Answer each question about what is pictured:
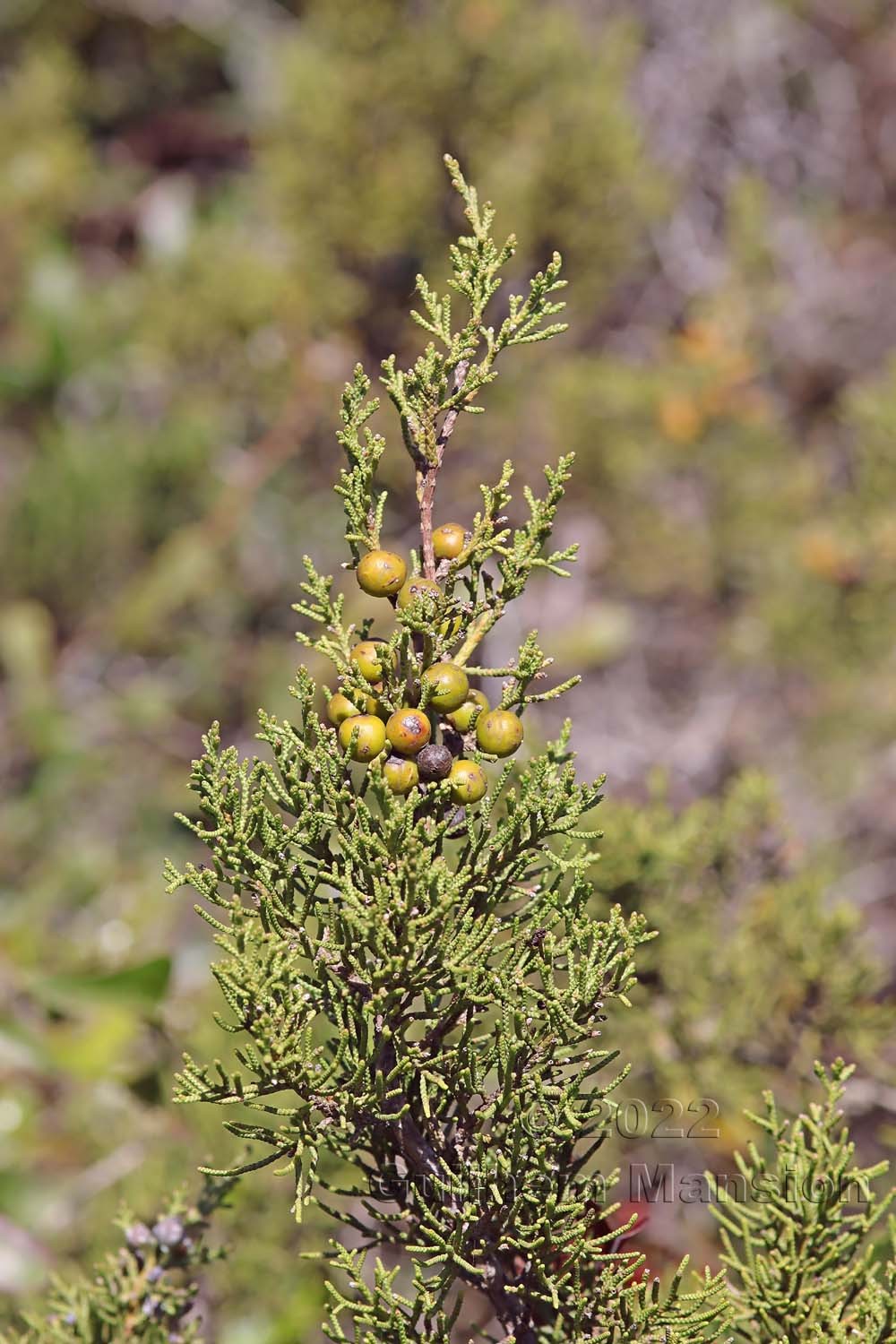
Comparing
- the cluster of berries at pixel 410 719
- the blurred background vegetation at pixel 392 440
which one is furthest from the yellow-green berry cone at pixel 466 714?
the blurred background vegetation at pixel 392 440

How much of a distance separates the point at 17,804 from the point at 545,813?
68.9 inches

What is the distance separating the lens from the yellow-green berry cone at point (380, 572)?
0.55 metres

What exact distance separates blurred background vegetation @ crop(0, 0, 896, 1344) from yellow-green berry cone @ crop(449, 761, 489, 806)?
3.54 ft

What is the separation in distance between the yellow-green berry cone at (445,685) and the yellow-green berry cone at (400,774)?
0.11 ft

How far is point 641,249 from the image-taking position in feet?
8.59

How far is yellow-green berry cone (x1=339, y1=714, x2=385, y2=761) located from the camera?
539mm

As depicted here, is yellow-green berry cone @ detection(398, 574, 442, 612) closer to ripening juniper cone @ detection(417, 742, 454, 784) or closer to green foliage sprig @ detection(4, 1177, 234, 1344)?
ripening juniper cone @ detection(417, 742, 454, 784)

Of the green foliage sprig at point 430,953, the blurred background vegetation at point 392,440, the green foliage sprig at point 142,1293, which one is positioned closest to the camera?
the green foliage sprig at point 430,953

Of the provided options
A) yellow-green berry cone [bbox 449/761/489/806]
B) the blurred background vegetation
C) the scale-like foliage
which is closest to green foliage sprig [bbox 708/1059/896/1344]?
the scale-like foliage

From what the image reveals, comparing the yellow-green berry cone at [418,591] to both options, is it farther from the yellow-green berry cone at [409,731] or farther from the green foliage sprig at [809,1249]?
the green foliage sprig at [809,1249]

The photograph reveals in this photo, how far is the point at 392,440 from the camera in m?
2.23

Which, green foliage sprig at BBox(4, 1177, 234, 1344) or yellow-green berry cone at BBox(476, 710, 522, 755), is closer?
yellow-green berry cone at BBox(476, 710, 522, 755)

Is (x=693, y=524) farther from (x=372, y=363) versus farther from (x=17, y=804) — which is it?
(x=17, y=804)

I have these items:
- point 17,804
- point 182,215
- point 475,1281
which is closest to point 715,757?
point 17,804
